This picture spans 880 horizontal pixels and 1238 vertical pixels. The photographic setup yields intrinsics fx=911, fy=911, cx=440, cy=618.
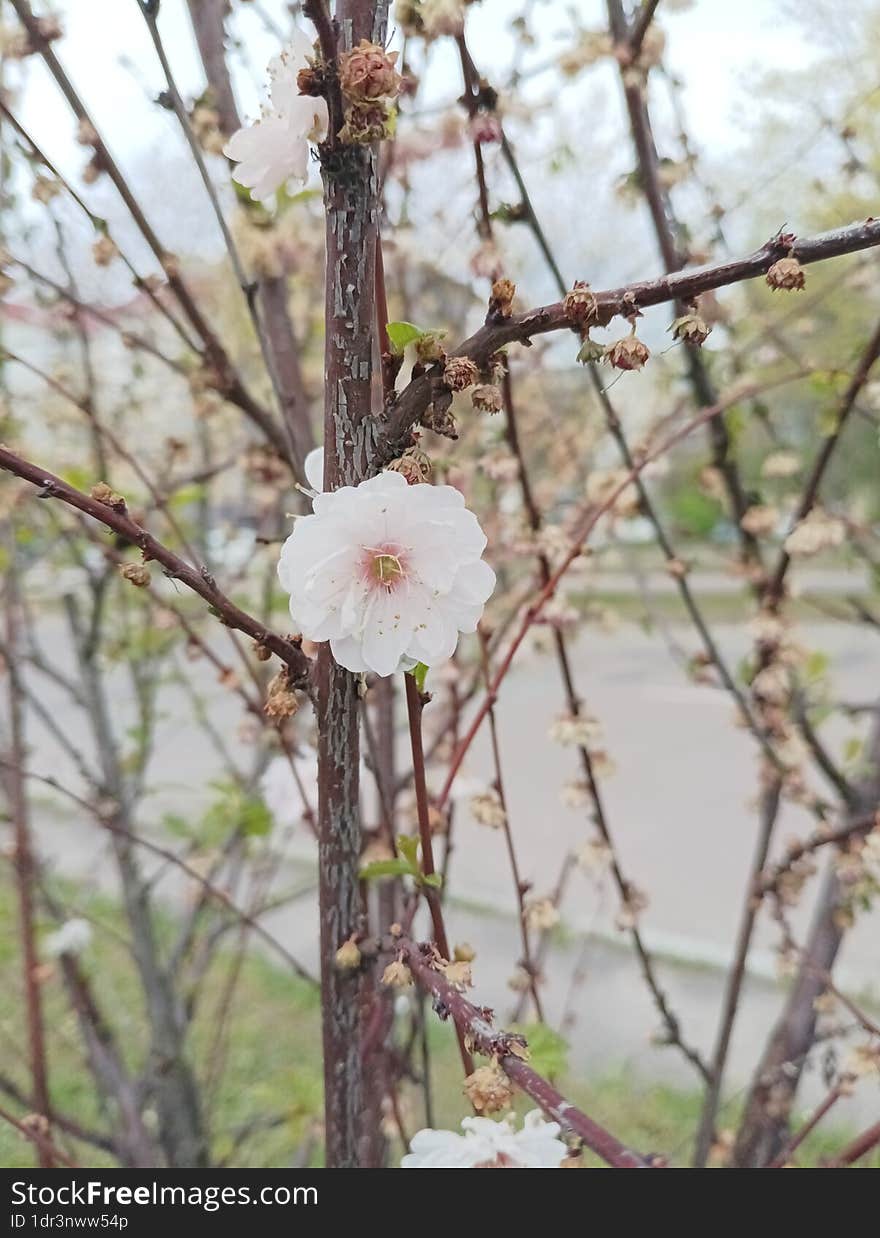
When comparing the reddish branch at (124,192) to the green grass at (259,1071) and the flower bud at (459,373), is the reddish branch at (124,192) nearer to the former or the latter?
the flower bud at (459,373)

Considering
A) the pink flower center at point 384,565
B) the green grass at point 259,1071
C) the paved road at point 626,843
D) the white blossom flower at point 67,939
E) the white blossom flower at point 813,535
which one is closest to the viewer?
the pink flower center at point 384,565

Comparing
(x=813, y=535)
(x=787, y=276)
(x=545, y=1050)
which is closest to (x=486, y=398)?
(x=787, y=276)

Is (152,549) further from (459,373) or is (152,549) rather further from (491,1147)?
(491,1147)

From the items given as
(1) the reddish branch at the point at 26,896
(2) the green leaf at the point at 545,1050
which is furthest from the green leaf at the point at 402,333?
(1) the reddish branch at the point at 26,896

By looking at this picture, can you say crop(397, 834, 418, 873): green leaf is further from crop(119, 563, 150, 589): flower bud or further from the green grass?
the green grass

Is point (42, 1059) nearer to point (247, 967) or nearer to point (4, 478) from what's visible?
point (4, 478)

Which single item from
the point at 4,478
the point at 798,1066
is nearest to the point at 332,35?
the point at 4,478
